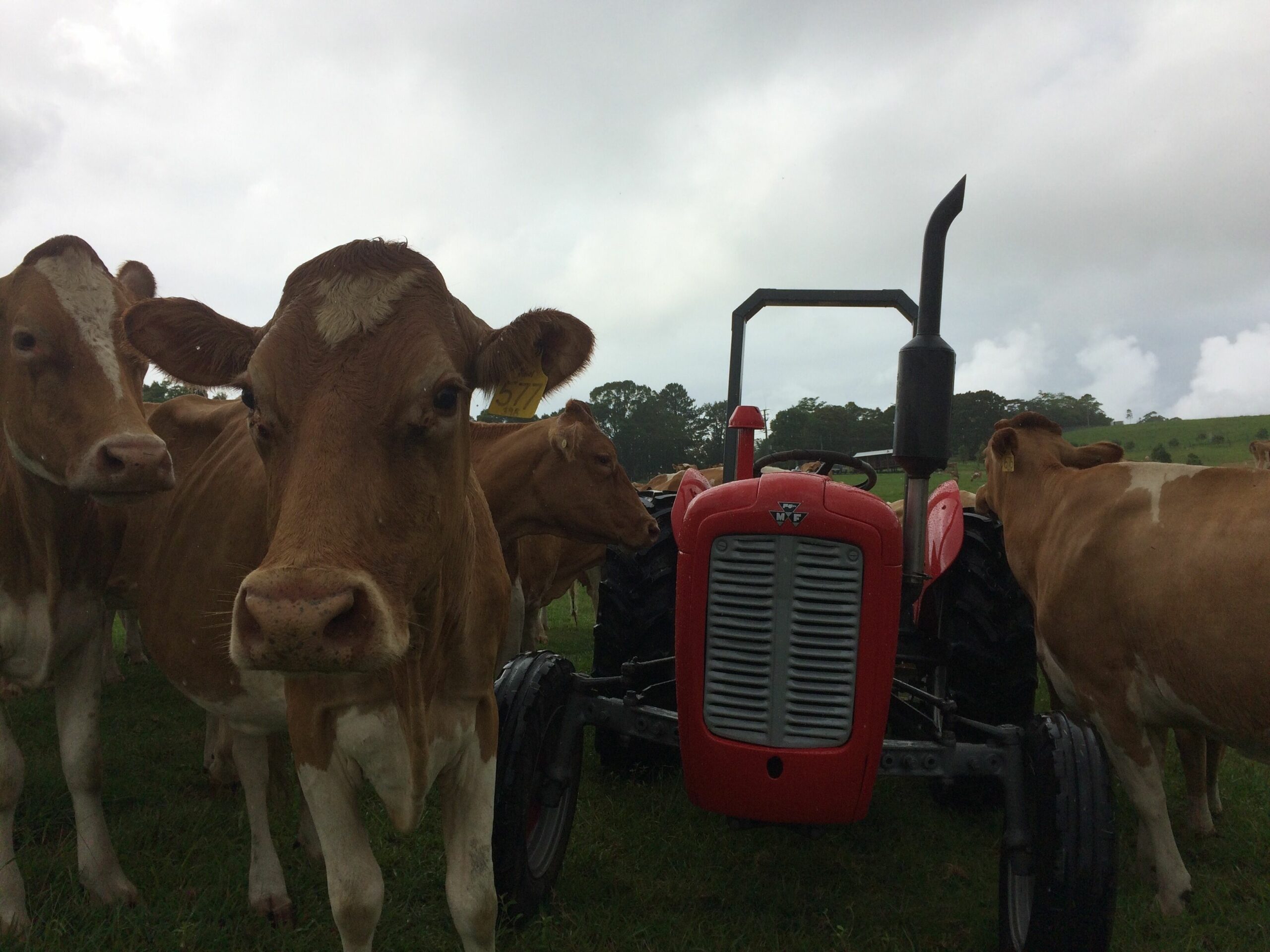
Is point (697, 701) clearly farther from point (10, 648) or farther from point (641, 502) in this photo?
point (641, 502)

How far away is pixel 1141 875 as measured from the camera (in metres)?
3.46

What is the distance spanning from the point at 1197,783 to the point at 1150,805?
818 millimetres

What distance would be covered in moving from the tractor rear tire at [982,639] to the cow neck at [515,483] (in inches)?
109

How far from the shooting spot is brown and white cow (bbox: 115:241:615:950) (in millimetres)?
1687

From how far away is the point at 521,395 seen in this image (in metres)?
2.33

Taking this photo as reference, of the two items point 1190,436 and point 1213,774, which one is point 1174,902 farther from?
point 1190,436

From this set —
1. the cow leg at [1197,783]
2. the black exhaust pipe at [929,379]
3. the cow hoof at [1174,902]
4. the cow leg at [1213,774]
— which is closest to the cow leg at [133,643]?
the black exhaust pipe at [929,379]

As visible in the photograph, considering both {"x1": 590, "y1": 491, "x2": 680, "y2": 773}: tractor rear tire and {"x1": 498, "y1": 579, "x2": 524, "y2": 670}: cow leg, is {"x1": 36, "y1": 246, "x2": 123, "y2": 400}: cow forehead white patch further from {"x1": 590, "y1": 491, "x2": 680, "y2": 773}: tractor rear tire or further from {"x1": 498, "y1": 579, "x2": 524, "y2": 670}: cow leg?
{"x1": 498, "y1": 579, "x2": 524, "y2": 670}: cow leg

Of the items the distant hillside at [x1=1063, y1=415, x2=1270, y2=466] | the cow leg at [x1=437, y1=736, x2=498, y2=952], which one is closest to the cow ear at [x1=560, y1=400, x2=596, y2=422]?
the cow leg at [x1=437, y1=736, x2=498, y2=952]

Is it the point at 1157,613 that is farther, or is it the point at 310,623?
the point at 1157,613

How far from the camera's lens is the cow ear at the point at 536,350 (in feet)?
7.11

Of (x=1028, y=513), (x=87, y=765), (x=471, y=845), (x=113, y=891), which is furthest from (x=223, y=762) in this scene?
(x=1028, y=513)

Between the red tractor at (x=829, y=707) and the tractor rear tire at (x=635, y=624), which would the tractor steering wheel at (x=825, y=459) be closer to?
the red tractor at (x=829, y=707)

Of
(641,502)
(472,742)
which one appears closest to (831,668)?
(472,742)
